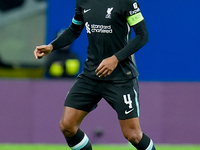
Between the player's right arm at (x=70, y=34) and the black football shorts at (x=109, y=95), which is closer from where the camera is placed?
the black football shorts at (x=109, y=95)

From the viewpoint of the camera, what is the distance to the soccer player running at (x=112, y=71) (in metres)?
6.02

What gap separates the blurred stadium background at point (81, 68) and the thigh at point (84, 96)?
4255 mm

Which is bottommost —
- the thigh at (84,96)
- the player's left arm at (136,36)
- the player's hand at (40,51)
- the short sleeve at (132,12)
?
the thigh at (84,96)

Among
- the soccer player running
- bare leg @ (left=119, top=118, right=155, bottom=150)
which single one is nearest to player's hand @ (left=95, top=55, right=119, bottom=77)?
the soccer player running

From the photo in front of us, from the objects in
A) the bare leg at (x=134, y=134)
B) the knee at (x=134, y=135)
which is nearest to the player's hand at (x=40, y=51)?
the bare leg at (x=134, y=134)

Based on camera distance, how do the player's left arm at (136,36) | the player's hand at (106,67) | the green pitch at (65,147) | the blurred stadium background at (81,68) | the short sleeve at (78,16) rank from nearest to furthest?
the player's hand at (106,67), the player's left arm at (136,36), the short sleeve at (78,16), the green pitch at (65,147), the blurred stadium background at (81,68)

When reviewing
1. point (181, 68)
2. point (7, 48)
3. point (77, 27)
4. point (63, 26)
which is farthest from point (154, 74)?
point (77, 27)

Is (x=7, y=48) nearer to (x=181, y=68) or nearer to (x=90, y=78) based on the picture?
(x=181, y=68)

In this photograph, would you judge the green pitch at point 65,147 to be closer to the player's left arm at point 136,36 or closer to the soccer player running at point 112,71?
the soccer player running at point 112,71

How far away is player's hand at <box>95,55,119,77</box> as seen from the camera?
5.82m

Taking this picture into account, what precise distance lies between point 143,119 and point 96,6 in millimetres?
4756

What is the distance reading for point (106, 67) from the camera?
581 centimetres

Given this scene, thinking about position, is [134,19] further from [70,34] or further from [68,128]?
[68,128]

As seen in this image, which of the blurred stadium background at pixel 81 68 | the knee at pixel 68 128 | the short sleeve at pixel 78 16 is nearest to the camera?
the knee at pixel 68 128
